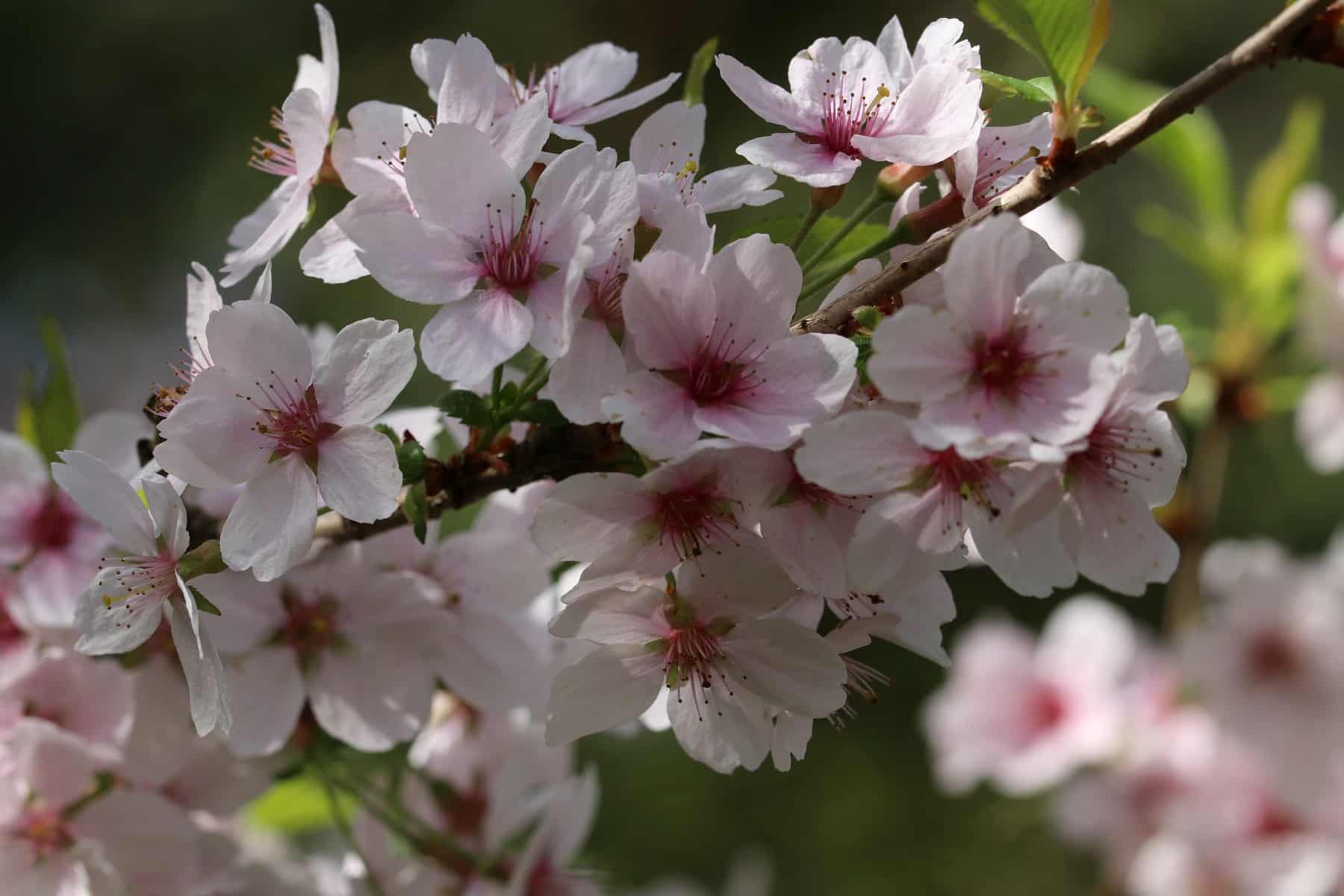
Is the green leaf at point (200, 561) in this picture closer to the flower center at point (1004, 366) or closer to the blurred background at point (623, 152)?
the flower center at point (1004, 366)

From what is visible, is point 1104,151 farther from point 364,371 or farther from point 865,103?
point 364,371

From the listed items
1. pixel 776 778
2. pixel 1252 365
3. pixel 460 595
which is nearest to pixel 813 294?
pixel 460 595

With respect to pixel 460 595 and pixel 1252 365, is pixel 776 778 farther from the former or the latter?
pixel 460 595

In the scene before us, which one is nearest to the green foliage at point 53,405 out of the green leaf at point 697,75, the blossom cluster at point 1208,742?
the green leaf at point 697,75

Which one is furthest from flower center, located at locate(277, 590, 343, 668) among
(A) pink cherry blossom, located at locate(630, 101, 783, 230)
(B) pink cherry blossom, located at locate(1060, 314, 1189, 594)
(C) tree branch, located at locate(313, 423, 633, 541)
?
(B) pink cherry blossom, located at locate(1060, 314, 1189, 594)

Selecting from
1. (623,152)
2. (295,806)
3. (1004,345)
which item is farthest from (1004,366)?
(623,152)

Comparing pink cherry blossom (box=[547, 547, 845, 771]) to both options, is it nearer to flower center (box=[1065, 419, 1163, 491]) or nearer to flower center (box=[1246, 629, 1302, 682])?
flower center (box=[1065, 419, 1163, 491])
